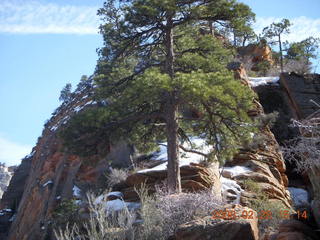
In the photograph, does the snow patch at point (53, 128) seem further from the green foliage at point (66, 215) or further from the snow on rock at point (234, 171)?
the snow on rock at point (234, 171)

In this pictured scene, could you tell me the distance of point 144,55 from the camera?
13.2m

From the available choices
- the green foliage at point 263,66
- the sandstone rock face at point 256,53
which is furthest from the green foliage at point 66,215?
the sandstone rock face at point 256,53

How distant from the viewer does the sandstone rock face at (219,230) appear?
6453mm

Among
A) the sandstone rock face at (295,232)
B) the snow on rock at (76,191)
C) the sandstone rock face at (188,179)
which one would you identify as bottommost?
the snow on rock at (76,191)

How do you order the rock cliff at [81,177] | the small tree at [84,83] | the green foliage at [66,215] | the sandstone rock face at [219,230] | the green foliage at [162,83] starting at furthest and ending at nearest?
the small tree at [84,83] < the green foliage at [66,215] < the rock cliff at [81,177] < the green foliage at [162,83] < the sandstone rock face at [219,230]

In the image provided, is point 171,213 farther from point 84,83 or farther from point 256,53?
point 256,53

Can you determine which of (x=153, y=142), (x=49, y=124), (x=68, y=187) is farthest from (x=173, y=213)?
(x=49, y=124)

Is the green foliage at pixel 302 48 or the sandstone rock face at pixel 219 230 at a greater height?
the green foliage at pixel 302 48

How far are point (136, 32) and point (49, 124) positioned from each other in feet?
61.2

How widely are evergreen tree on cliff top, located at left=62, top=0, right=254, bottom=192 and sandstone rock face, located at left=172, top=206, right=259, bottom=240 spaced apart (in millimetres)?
3883

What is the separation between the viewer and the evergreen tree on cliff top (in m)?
10.3

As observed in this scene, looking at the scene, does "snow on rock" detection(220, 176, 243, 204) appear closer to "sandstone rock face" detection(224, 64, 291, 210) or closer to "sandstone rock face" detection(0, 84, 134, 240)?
"sandstone rock face" detection(224, 64, 291, 210)

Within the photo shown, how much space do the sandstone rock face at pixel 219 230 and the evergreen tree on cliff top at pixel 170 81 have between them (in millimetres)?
3883

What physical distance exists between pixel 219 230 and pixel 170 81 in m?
4.84
